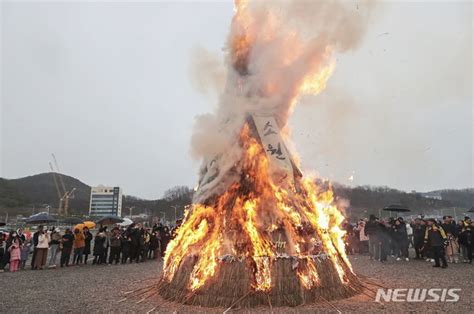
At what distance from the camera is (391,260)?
51.2 ft

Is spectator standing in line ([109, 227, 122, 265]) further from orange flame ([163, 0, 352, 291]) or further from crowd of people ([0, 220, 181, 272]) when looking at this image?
orange flame ([163, 0, 352, 291])

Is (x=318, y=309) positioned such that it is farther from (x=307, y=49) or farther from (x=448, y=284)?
(x=307, y=49)

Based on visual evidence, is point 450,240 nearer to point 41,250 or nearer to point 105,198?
point 41,250

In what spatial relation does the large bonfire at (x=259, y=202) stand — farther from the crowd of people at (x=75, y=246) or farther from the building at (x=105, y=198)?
the building at (x=105, y=198)

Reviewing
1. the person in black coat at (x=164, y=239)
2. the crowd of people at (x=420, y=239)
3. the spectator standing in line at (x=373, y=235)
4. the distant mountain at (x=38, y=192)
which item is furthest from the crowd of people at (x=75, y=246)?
the distant mountain at (x=38, y=192)

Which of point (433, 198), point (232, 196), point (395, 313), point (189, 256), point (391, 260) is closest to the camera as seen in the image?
point (395, 313)

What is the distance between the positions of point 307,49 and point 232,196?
4803mm

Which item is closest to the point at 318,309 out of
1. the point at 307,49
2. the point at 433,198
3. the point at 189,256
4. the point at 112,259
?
the point at 189,256

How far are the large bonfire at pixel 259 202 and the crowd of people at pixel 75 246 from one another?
7.66m

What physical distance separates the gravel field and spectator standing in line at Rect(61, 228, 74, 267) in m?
0.86

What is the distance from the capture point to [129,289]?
31.3 ft

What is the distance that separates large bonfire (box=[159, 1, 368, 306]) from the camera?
7.34 metres

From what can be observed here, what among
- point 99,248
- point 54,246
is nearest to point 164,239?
point 99,248

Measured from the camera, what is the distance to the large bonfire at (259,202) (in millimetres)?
7344
